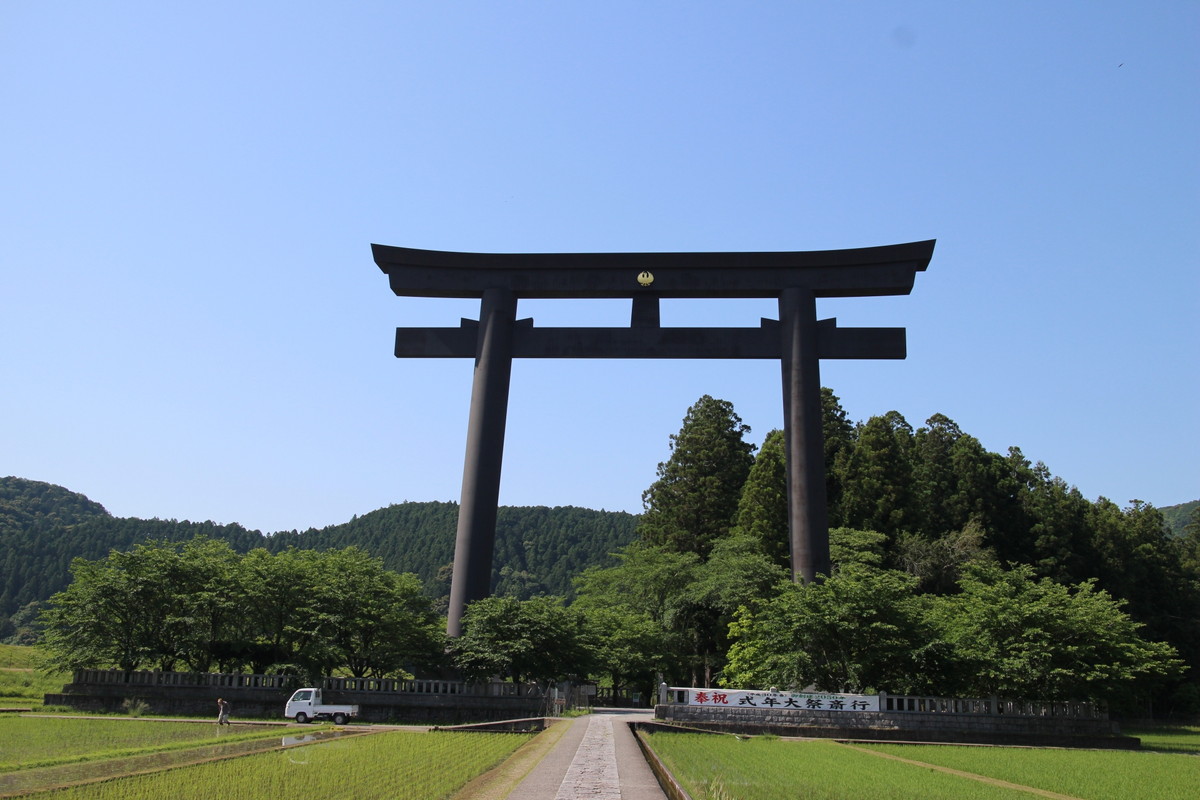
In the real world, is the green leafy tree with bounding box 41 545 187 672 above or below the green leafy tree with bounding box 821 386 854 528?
below

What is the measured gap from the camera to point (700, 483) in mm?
59406

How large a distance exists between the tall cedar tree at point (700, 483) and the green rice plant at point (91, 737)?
37333 mm

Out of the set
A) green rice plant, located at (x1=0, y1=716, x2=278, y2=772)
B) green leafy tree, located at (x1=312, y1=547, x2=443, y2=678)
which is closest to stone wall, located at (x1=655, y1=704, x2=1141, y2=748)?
green leafy tree, located at (x1=312, y1=547, x2=443, y2=678)

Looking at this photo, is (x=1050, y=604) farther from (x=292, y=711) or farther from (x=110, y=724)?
(x=110, y=724)

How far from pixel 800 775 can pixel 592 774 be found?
393 centimetres

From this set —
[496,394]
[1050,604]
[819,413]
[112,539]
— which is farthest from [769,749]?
[112,539]

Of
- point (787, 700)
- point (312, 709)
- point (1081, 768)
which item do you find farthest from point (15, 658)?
point (1081, 768)

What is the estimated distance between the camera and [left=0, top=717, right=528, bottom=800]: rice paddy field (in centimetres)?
1123

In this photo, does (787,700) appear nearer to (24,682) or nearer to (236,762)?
(236,762)

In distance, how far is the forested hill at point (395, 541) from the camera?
124m

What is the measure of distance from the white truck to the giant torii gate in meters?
4.61

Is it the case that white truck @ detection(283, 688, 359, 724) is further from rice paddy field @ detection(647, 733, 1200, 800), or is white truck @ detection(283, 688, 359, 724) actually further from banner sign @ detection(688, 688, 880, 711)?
banner sign @ detection(688, 688, 880, 711)

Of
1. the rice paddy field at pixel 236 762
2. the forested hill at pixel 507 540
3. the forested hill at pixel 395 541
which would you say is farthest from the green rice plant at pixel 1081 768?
the forested hill at pixel 507 540

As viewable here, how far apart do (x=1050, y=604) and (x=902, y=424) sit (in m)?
39.9
